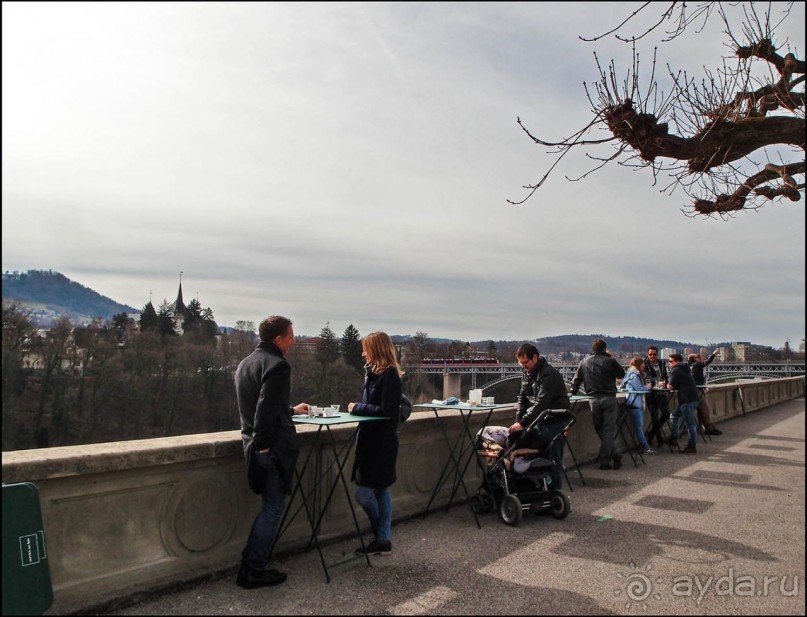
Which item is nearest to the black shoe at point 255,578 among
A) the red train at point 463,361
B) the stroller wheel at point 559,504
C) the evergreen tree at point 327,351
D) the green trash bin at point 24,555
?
the green trash bin at point 24,555

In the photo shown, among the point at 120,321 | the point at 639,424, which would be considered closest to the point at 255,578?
the point at 639,424

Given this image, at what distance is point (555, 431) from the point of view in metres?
6.34

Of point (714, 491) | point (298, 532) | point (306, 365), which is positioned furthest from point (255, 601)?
point (306, 365)

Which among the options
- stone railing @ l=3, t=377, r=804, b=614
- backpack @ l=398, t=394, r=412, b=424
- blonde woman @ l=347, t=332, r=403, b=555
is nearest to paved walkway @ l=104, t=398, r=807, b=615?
stone railing @ l=3, t=377, r=804, b=614

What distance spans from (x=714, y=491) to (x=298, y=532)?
5163mm

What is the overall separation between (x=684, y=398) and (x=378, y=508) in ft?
26.3

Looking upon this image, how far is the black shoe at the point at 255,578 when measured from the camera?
419 centimetres

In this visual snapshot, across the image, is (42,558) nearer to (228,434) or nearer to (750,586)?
(228,434)

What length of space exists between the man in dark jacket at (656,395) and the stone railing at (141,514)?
8122 millimetres

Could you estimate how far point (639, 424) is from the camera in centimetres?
1072

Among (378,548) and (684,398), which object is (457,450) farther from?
(684,398)

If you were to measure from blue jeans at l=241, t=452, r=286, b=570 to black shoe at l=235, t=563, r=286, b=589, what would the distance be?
31mm

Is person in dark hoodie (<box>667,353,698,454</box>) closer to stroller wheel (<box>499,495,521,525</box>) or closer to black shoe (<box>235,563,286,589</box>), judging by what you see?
stroller wheel (<box>499,495,521,525</box>)

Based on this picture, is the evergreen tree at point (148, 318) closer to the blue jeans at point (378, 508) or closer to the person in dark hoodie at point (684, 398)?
the person in dark hoodie at point (684, 398)
